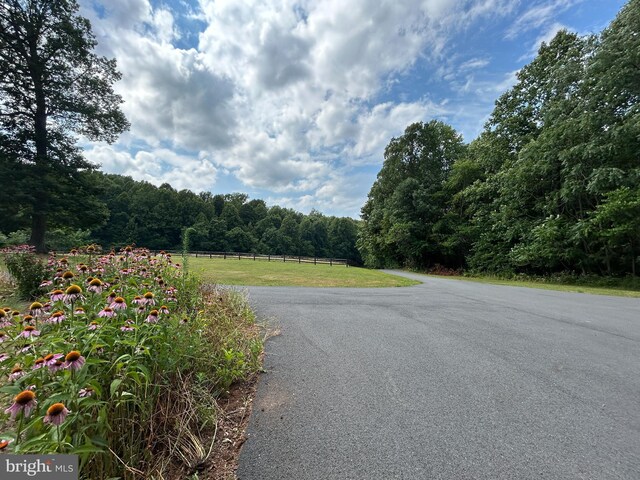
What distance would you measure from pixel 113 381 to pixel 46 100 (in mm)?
22468

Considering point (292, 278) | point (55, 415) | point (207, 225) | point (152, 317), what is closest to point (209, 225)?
point (207, 225)

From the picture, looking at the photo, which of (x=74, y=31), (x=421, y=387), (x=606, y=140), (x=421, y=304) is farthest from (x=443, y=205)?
(x=74, y=31)

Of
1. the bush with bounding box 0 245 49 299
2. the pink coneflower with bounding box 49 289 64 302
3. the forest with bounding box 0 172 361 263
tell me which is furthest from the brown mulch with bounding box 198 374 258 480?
the forest with bounding box 0 172 361 263

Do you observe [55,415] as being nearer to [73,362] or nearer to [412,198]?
[73,362]

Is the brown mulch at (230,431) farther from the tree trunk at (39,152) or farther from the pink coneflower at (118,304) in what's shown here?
the tree trunk at (39,152)

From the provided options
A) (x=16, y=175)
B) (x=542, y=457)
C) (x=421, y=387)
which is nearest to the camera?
(x=542, y=457)

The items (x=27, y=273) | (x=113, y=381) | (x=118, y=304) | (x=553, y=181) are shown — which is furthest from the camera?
(x=553, y=181)

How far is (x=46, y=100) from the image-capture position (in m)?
15.2

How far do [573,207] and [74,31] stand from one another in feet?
104

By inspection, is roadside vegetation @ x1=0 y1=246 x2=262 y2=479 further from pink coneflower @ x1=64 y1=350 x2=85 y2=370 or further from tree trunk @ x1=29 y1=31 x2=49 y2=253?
tree trunk @ x1=29 y1=31 x2=49 y2=253

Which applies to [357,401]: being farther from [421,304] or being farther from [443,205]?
[443,205]

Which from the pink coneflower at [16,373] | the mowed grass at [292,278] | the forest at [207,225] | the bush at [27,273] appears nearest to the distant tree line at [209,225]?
the forest at [207,225]

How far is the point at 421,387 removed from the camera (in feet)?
8.70

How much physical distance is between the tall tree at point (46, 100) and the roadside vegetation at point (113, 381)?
18.6 m
